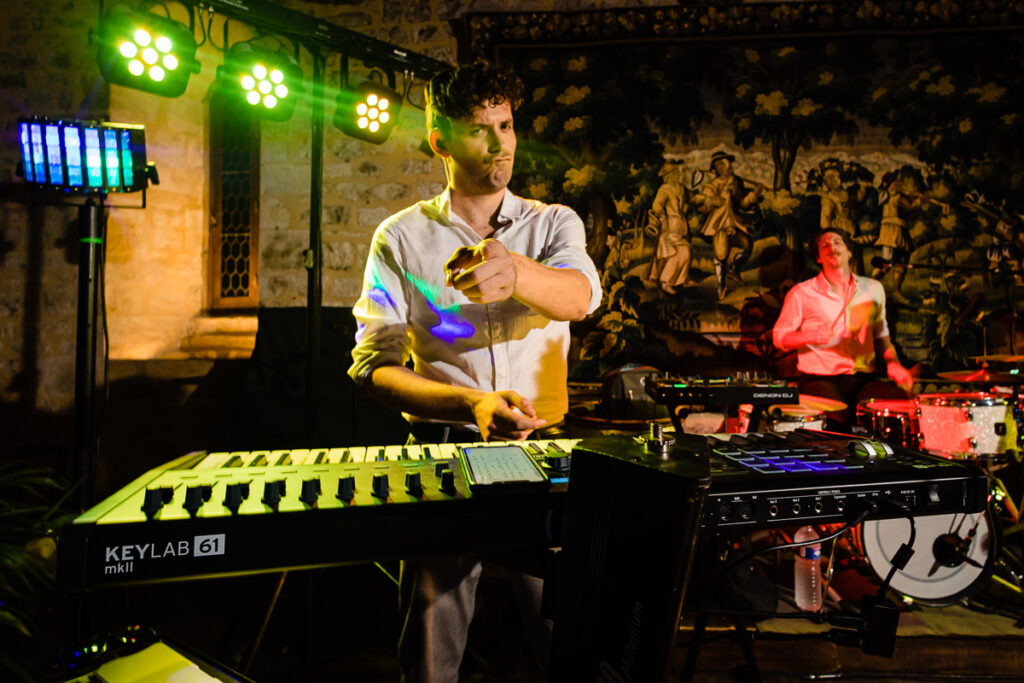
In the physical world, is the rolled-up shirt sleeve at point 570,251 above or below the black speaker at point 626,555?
above

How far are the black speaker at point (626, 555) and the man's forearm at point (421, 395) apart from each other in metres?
0.60

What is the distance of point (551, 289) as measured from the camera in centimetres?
133

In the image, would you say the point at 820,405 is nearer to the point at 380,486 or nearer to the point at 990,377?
the point at 990,377

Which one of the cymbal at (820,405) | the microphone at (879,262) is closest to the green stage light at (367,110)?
the cymbal at (820,405)

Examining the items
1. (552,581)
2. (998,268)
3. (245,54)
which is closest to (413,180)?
(245,54)

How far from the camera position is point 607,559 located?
0.69 meters

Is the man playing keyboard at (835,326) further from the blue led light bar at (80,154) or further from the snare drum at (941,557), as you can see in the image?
the blue led light bar at (80,154)

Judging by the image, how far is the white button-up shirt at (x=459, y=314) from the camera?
1.57 m

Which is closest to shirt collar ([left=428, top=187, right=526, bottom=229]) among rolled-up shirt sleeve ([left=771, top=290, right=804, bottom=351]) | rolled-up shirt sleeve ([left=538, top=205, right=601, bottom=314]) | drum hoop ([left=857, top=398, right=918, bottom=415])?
rolled-up shirt sleeve ([left=538, top=205, right=601, bottom=314])

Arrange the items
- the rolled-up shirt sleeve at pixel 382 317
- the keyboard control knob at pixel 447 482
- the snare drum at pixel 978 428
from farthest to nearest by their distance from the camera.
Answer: the snare drum at pixel 978 428 → the rolled-up shirt sleeve at pixel 382 317 → the keyboard control knob at pixel 447 482

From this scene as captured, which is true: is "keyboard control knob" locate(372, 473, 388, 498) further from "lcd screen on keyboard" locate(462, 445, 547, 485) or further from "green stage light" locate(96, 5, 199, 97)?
"green stage light" locate(96, 5, 199, 97)

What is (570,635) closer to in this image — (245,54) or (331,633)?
(331,633)

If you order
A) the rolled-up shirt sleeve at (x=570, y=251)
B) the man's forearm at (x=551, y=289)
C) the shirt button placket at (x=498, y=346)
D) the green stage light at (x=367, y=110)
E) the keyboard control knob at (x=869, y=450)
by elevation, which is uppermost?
the green stage light at (x=367, y=110)

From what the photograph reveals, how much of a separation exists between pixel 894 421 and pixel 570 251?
89.9 inches
